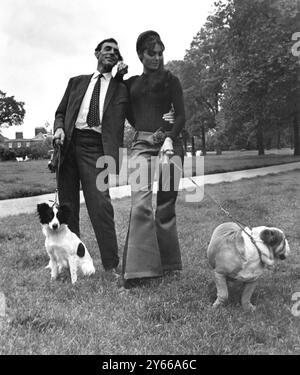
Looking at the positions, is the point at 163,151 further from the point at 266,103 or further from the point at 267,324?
the point at 266,103

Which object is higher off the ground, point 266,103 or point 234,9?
point 234,9

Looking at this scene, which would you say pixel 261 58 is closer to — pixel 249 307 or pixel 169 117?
pixel 169 117

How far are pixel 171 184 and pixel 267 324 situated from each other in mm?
1797

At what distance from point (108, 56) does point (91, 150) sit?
1008mm

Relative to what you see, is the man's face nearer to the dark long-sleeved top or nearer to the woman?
the woman

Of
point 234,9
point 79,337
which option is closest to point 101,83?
point 79,337

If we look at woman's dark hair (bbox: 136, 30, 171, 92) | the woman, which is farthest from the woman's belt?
woman's dark hair (bbox: 136, 30, 171, 92)

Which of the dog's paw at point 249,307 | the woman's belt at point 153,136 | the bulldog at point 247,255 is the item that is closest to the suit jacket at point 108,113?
the woman's belt at point 153,136

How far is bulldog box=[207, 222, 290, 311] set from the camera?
3.97m

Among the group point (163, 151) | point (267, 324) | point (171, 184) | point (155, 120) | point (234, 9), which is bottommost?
point (267, 324)

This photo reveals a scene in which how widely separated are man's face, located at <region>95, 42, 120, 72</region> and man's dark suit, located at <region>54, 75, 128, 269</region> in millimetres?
184

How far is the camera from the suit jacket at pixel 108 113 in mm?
5043

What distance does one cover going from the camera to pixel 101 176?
17.1 feet

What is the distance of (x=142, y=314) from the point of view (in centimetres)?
398
